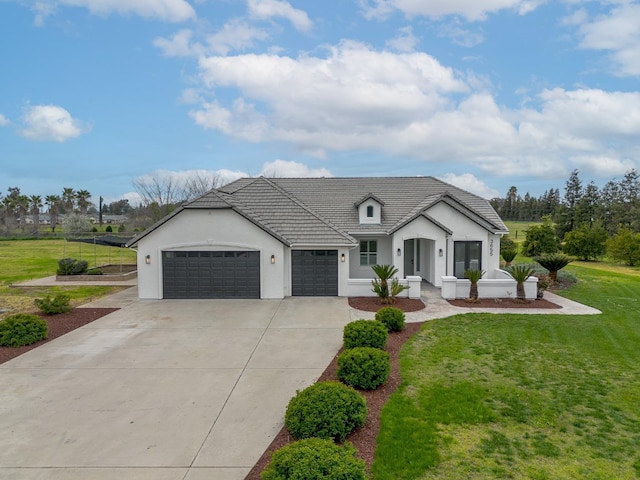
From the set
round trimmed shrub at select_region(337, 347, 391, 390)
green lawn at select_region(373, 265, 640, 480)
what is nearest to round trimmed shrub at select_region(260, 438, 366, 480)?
green lawn at select_region(373, 265, 640, 480)

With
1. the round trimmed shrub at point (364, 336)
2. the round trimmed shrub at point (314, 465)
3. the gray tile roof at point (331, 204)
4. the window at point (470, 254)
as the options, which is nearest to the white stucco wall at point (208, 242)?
the gray tile roof at point (331, 204)

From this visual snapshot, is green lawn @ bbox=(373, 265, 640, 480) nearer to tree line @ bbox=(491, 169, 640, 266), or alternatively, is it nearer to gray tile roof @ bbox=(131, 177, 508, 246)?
gray tile roof @ bbox=(131, 177, 508, 246)

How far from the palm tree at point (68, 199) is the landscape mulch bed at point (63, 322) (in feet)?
263

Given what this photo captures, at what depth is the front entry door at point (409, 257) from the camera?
22.0 m

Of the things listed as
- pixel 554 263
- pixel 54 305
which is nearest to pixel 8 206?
pixel 54 305

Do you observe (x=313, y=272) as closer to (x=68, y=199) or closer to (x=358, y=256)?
(x=358, y=256)

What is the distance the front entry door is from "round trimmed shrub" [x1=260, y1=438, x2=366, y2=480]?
17.7 m

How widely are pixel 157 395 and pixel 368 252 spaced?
15.1 meters

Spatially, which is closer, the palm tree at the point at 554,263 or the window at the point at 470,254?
the palm tree at the point at 554,263

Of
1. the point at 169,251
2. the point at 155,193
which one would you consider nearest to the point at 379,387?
the point at 169,251

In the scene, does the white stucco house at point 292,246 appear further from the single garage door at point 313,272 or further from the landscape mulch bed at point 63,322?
the landscape mulch bed at point 63,322

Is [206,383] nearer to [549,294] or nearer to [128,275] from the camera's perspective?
[549,294]

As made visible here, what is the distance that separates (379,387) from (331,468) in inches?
147

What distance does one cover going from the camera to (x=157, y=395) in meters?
7.91
